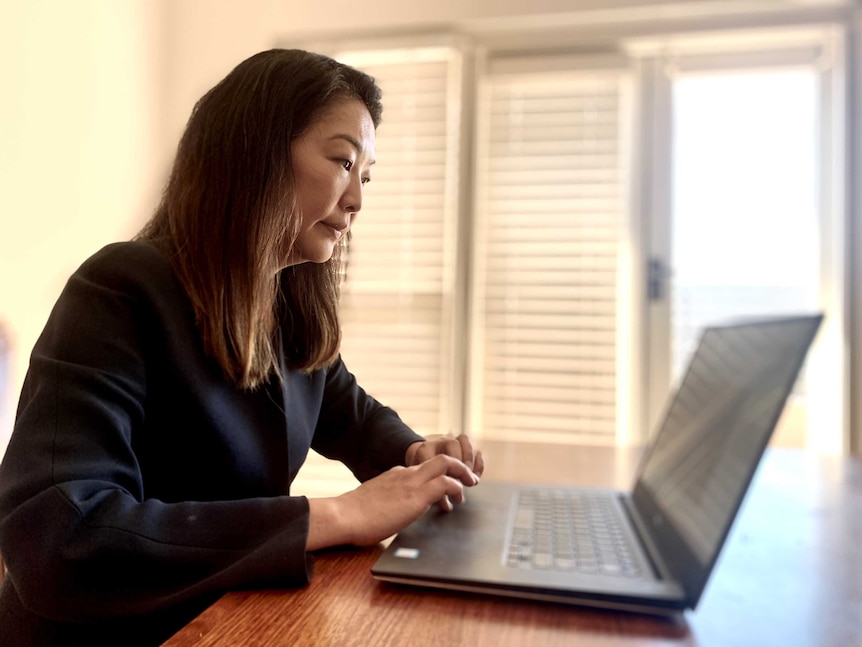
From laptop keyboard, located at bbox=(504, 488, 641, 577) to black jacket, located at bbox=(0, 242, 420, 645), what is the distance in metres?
0.21

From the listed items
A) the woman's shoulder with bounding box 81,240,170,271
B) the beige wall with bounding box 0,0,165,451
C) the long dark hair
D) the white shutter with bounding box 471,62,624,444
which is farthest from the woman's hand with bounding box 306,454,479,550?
the white shutter with bounding box 471,62,624,444

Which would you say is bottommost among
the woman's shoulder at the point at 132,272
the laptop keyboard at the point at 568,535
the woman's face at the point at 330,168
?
the laptop keyboard at the point at 568,535

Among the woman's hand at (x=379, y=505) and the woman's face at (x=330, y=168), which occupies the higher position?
the woman's face at (x=330, y=168)

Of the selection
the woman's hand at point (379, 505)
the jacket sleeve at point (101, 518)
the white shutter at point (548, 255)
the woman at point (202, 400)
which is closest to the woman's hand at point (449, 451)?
the woman at point (202, 400)

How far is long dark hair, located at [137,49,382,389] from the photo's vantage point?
59cm

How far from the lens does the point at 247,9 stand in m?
2.07

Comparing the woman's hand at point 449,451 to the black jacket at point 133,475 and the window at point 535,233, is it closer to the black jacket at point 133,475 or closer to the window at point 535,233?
the black jacket at point 133,475

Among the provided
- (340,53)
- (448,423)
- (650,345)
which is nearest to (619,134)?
(650,345)

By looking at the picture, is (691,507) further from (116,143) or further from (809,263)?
(809,263)

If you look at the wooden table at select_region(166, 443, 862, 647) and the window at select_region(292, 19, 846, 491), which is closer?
the wooden table at select_region(166, 443, 862, 647)

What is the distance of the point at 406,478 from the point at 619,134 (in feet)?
6.90

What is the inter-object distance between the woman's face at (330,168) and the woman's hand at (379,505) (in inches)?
10.4

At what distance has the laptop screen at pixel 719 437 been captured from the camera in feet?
1.59

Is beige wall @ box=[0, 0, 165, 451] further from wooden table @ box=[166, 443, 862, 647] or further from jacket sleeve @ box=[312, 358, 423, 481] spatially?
wooden table @ box=[166, 443, 862, 647]
